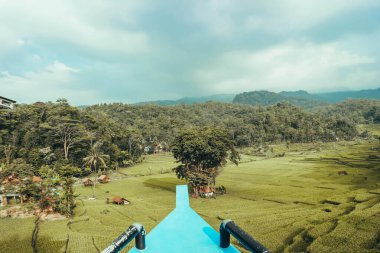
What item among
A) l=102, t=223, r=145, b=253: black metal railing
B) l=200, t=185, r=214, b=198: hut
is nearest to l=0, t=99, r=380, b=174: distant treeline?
l=200, t=185, r=214, b=198: hut

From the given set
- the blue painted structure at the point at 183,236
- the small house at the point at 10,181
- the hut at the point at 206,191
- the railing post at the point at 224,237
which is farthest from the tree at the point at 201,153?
the railing post at the point at 224,237

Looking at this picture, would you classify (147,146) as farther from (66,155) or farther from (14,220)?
(14,220)

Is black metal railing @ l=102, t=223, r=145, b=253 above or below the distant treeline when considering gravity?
above

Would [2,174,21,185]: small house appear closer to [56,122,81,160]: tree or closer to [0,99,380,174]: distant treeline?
[0,99,380,174]: distant treeline

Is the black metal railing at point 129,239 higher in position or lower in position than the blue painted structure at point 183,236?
higher

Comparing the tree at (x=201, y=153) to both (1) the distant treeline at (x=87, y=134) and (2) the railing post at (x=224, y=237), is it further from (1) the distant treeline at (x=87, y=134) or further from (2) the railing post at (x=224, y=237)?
(2) the railing post at (x=224, y=237)

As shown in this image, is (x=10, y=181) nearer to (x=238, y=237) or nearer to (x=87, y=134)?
(x=87, y=134)

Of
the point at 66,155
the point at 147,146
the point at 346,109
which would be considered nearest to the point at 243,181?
the point at 66,155
